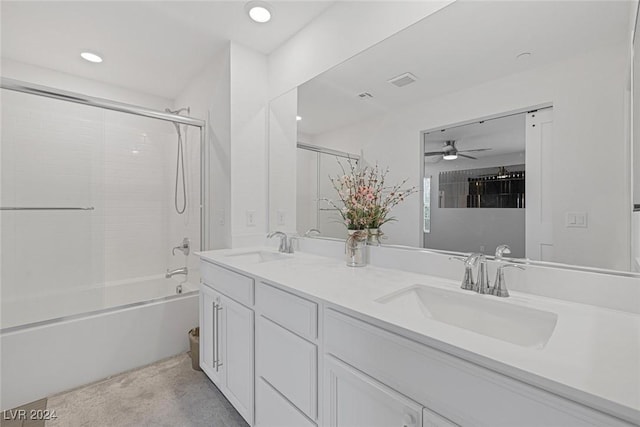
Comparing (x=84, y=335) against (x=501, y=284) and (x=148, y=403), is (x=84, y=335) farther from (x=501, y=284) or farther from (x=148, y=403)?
(x=501, y=284)

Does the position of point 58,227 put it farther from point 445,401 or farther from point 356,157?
point 445,401

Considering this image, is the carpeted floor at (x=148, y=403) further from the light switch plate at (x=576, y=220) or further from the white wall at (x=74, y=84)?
the white wall at (x=74, y=84)

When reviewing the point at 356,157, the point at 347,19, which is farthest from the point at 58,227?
the point at 347,19

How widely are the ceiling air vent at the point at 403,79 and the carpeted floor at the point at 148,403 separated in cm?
202

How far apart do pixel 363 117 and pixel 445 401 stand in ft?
4.61

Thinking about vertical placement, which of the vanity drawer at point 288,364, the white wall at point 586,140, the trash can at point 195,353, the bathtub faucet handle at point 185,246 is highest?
the white wall at point 586,140

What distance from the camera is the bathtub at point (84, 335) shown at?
169 cm

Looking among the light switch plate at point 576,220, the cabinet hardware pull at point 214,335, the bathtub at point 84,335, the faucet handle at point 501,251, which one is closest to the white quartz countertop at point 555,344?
the faucet handle at point 501,251

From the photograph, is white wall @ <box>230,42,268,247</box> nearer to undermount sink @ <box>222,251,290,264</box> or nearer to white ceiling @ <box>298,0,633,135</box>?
undermount sink @ <box>222,251,290,264</box>

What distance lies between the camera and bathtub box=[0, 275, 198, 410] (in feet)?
5.55

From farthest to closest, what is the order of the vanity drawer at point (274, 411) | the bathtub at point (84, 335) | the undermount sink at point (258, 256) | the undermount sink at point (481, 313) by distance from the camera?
the undermount sink at point (258, 256) → the bathtub at point (84, 335) → the vanity drawer at point (274, 411) → the undermount sink at point (481, 313)

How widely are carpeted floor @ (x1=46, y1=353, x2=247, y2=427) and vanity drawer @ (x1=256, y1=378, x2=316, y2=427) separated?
0.36 m

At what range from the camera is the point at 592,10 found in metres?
0.92

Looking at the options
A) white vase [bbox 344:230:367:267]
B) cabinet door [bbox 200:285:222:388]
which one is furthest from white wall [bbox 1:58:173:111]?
white vase [bbox 344:230:367:267]
